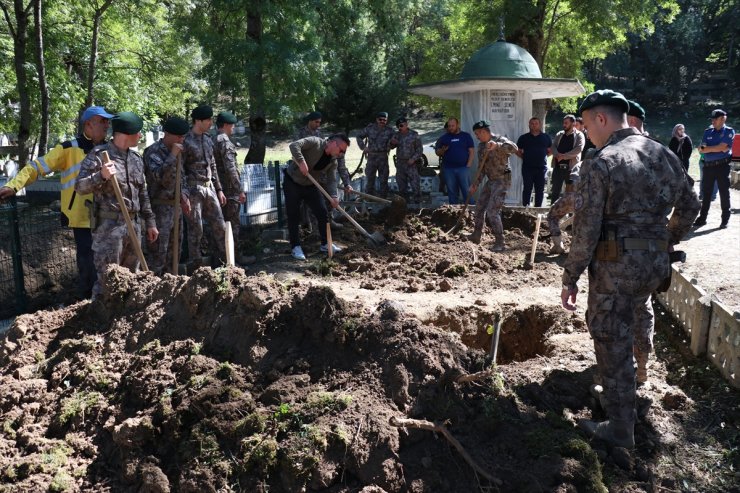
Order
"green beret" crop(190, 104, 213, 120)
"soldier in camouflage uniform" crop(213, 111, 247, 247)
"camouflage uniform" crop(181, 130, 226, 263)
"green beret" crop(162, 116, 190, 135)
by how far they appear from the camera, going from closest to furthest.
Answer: "green beret" crop(162, 116, 190, 135) < "green beret" crop(190, 104, 213, 120) < "camouflage uniform" crop(181, 130, 226, 263) < "soldier in camouflage uniform" crop(213, 111, 247, 247)

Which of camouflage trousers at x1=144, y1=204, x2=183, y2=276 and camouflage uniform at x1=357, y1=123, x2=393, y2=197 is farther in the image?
camouflage uniform at x1=357, y1=123, x2=393, y2=197

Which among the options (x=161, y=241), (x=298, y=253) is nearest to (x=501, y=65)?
(x=298, y=253)

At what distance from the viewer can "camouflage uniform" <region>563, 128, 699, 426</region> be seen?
13.2ft

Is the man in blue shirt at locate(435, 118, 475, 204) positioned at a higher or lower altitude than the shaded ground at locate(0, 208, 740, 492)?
higher

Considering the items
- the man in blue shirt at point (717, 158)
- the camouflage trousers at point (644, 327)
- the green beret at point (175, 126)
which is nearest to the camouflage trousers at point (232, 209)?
the green beret at point (175, 126)

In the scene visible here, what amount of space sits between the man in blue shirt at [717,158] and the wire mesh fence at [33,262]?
31.8ft

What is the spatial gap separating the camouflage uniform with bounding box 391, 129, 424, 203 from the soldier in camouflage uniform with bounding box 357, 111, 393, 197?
0.21 m

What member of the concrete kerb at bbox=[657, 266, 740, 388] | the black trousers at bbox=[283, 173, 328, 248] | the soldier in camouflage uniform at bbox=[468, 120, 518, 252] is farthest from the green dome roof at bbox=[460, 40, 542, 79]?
the concrete kerb at bbox=[657, 266, 740, 388]

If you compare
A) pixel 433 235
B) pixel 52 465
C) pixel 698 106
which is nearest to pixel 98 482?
pixel 52 465

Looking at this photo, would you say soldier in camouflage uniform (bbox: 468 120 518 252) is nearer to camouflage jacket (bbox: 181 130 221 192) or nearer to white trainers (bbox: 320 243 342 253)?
white trainers (bbox: 320 243 342 253)

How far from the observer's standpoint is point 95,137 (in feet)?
21.2

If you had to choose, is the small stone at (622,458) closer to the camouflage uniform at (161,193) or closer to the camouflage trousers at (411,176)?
the camouflage uniform at (161,193)

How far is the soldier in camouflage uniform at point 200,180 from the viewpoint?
7.92 meters

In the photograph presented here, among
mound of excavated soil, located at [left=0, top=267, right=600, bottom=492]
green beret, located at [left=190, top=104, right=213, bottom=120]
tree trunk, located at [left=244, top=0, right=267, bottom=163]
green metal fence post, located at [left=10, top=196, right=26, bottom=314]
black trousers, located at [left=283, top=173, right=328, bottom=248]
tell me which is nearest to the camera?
mound of excavated soil, located at [left=0, top=267, right=600, bottom=492]
